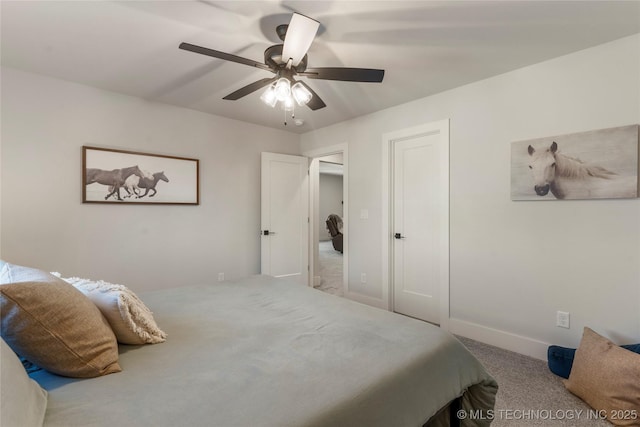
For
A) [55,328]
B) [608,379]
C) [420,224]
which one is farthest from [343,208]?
[55,328]

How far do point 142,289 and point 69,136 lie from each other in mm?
1711

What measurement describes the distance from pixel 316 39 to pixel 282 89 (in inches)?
19.3

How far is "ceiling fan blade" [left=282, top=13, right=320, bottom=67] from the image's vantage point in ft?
5.15

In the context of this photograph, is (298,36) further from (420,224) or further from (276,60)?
(420,224)

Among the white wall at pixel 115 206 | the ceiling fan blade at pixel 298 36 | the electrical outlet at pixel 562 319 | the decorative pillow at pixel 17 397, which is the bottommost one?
the electrical outlet at pixel 562 319

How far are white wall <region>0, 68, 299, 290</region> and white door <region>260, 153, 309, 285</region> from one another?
17 centimetres

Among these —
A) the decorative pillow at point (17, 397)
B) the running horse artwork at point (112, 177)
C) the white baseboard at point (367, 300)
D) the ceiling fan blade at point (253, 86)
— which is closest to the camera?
the decorative pillow at point (17, 397)

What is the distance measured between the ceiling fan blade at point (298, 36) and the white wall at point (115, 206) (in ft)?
7.38

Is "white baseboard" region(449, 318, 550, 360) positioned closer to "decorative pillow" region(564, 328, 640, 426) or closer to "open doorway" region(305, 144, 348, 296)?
"decorative pillow" region(564, 328, 640, 426)

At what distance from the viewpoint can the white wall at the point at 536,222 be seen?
2.15 metres

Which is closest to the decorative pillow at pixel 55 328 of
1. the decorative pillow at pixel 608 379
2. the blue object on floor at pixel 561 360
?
the decorative pillow at pixel 608 379

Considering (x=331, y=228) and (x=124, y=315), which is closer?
(x=124, y=315)

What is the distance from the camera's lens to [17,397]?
27.5 inches

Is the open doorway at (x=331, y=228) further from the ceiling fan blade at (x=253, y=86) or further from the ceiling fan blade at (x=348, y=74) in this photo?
the ceiling fan blade at (x=348, y=74)
